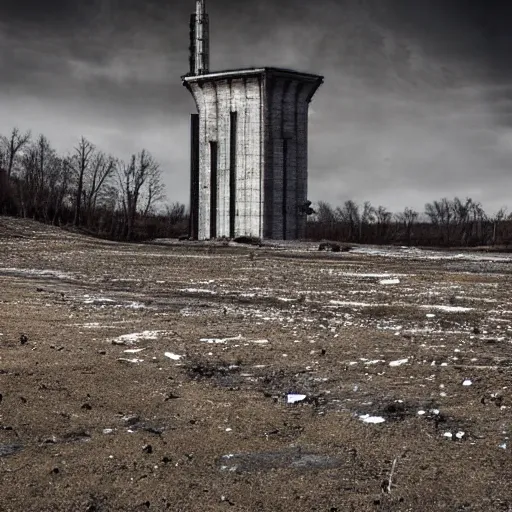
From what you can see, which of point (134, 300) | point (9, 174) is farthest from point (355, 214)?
point (134, 300)

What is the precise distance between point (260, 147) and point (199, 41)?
9597 mm

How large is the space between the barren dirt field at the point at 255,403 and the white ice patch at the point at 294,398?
0.08 meters

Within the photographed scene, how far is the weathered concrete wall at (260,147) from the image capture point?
38875mm

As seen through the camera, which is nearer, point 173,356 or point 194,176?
point 173,356

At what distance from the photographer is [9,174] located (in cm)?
6881

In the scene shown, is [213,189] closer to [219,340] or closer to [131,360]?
[219,340]

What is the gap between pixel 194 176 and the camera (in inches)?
1676

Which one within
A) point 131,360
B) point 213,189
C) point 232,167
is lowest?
point 131,360

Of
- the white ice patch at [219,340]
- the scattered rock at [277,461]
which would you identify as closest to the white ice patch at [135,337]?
the white ice patch at [219,340]

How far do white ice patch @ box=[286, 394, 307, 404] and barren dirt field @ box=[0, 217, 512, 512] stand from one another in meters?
0.08

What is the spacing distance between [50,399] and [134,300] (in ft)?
22.9


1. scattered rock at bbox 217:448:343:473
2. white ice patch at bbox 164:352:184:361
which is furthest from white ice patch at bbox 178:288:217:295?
scattered rock at bbox 217:448:343:473

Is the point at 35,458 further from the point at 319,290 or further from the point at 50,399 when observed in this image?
the point at 319,290

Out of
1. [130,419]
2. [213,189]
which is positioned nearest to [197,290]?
[130,419]
